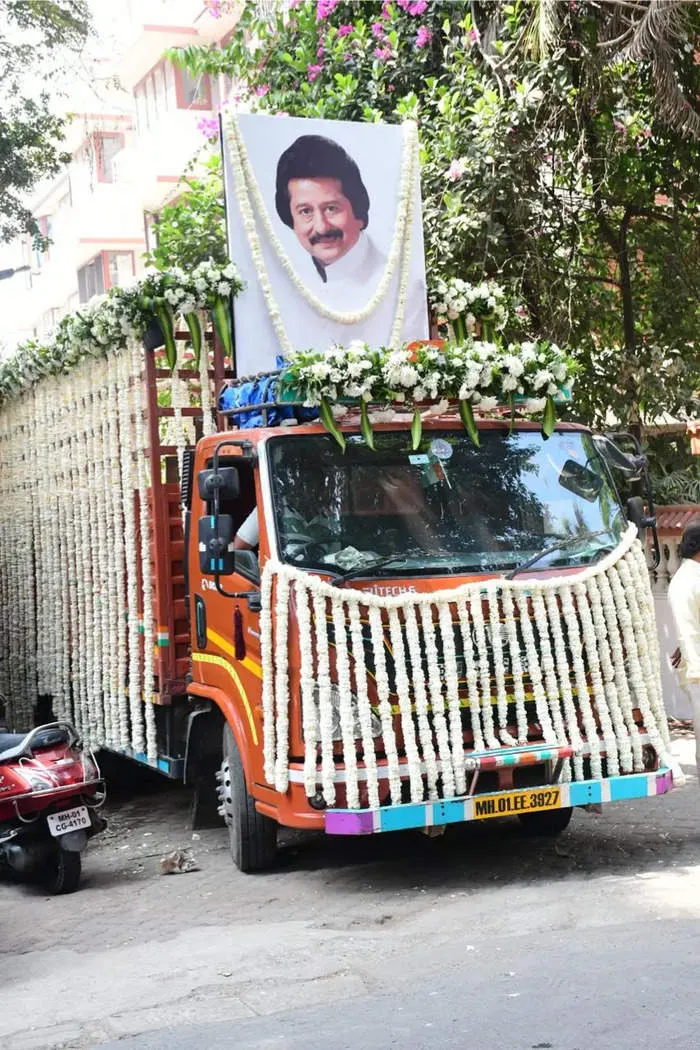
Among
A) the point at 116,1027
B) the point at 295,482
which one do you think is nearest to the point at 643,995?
the point at 116,1027

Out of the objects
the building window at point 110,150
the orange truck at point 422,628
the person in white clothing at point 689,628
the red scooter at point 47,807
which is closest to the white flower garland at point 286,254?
the orange truck at point 422,628

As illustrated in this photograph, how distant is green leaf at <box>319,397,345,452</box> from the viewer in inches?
255

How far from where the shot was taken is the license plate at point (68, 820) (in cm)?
713

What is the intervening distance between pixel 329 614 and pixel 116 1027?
2114 millimetres

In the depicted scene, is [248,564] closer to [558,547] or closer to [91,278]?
[558,547]

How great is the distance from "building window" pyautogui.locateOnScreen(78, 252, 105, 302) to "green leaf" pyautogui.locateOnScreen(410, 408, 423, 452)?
2961cm

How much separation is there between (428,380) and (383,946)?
8.67ft

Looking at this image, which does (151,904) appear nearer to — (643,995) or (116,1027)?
(116,1027)

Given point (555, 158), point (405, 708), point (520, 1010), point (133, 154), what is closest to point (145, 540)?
point (405, 708)

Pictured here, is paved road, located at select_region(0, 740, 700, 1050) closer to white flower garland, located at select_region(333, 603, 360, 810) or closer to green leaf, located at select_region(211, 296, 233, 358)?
white flower garland, located at select_region(333, 603, 360, 810)

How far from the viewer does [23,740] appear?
738cm

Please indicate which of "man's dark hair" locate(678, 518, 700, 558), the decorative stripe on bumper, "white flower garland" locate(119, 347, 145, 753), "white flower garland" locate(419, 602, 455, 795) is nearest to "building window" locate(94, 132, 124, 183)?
"white flower garland" locate(119, 347, 145, 753)

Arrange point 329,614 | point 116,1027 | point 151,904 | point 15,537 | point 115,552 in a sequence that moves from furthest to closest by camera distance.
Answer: point 15,537 → point 115,552 → point 151,904 → point 329,614 → point 116,1027

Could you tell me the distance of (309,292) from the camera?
8.59 metres
